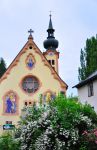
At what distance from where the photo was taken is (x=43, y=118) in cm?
2445

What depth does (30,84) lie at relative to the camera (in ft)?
206

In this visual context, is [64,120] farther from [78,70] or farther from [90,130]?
[78,70]

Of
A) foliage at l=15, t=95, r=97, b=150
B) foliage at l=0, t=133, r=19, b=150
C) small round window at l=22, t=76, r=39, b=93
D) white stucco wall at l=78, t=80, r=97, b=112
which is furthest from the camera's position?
small round window at l=22, t=76, r=39, b=93

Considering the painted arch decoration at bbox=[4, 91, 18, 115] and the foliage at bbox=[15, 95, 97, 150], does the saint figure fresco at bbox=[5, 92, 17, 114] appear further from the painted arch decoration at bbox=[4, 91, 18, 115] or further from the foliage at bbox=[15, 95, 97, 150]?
the foliage at bbox=[15, 95, 97, 150]

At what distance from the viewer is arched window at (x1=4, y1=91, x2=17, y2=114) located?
60.3 metres

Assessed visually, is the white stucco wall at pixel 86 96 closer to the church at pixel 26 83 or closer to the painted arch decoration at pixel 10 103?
the church at pixel 26 83

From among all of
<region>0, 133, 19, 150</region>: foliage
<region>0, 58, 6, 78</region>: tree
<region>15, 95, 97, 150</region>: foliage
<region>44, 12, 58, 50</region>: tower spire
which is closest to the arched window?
<region>0, 58, 6, 78</region>: tree

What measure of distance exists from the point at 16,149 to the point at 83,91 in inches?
694

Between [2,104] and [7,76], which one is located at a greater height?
[7,76]

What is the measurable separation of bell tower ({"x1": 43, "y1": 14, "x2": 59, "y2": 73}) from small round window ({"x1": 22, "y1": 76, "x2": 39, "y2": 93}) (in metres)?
14.5

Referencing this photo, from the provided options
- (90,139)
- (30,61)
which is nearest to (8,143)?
(90,139)

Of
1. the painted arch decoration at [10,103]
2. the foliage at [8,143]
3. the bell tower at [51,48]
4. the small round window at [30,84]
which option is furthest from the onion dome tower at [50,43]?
the foliage at [8,143]

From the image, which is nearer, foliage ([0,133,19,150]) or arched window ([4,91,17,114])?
foliage ([0,133,19,150])

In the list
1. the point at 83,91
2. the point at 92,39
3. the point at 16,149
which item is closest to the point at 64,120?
the point at 16,149
